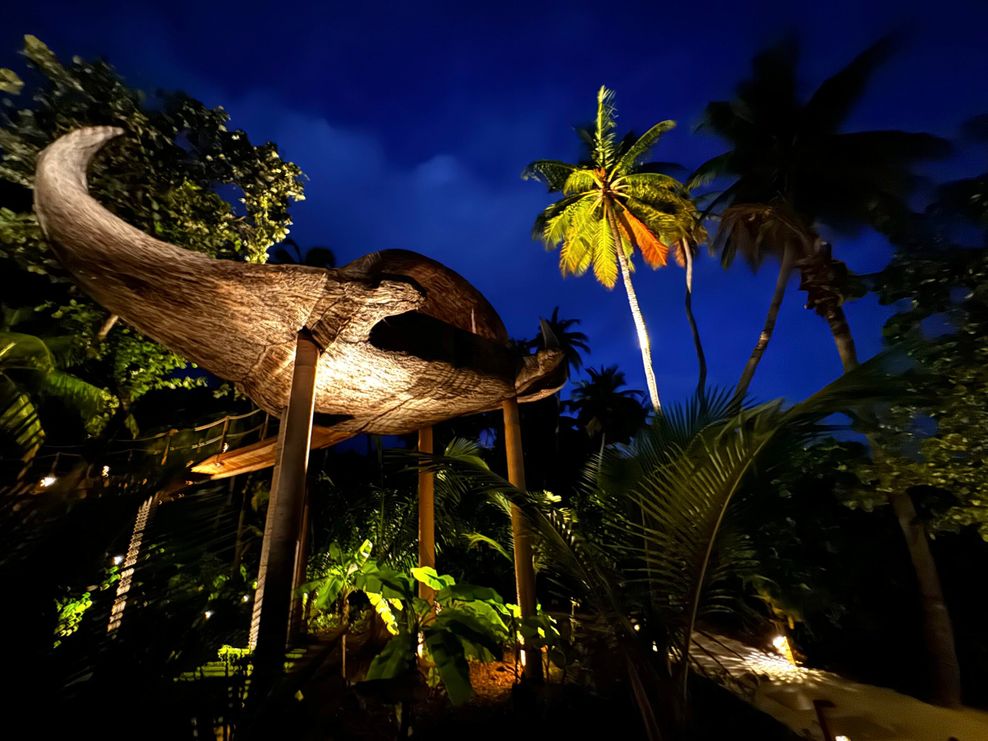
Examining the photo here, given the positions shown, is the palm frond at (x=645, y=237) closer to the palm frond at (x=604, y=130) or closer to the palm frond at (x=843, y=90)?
the palm frond at (x=604, y=130)

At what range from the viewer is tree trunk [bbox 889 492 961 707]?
17.3 feet

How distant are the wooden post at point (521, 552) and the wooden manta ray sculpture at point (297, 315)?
1.09ft

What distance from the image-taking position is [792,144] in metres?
9.84

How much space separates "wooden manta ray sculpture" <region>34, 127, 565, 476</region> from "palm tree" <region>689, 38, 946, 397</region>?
6730mm

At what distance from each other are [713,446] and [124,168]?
6.49m

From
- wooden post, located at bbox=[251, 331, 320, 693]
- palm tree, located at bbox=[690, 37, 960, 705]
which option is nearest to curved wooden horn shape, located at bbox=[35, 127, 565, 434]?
wooden post, located at bbox=[251, 331, 320, 693]

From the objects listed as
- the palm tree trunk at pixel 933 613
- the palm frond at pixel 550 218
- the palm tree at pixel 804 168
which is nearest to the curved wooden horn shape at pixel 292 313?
the palm tree trunk at pixel 933 613

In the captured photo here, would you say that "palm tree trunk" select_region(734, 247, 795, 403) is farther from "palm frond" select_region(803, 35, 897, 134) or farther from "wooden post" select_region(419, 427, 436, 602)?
"wooden post" select_region(419, 427, 436, 602)

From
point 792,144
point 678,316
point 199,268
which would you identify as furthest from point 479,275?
point 199,268

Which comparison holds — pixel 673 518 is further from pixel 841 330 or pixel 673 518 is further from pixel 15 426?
pixel 841 330

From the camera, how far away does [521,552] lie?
4152mm

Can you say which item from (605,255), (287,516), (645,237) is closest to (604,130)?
(645,237)

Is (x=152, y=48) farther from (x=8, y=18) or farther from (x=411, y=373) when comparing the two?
(x=411, y=373)

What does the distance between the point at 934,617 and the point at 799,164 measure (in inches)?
364
